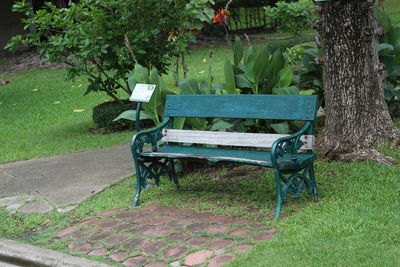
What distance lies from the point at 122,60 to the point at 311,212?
4.98 metres

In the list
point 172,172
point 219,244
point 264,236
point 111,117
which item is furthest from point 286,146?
point 111,117

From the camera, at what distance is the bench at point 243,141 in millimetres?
5336

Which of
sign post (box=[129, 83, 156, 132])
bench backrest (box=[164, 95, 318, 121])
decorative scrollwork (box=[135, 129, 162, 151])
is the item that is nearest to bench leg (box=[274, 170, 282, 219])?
bench backrest (box=[164, 95, 318, 121])

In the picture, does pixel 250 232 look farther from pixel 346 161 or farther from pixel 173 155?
pixel 346 161

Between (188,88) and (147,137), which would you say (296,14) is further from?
(147,137)

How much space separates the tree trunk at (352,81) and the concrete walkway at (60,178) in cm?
230

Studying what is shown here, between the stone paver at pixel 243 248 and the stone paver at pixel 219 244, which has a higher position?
the stone paver at pixel 243 248

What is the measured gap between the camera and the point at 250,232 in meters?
5.00

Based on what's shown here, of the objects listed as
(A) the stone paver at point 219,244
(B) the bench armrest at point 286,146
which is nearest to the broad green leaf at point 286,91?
(B) the bench armrest at point 286,146

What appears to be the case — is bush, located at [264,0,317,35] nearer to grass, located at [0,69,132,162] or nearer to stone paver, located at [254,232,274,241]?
grass, located at [0,69,132,162]

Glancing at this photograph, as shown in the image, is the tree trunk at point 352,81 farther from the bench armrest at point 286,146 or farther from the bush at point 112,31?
the bush at point 112,31

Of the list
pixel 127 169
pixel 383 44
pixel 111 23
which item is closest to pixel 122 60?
pixel 111 23

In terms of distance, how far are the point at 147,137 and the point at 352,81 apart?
2081mm

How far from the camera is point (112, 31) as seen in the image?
31.6 feet
